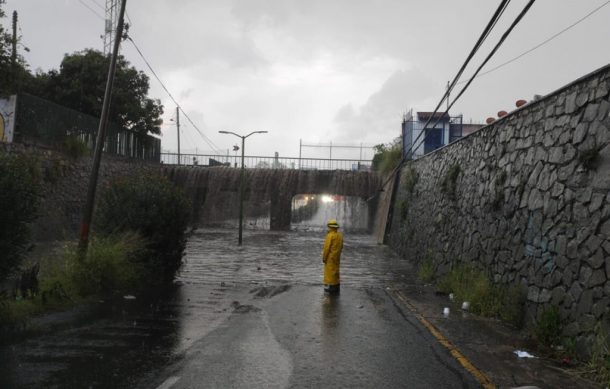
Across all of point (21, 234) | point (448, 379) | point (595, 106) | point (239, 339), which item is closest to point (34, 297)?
point (21, 234)

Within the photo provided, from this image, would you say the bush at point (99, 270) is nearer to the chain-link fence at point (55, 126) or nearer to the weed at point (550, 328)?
the weed at point (550, 328)

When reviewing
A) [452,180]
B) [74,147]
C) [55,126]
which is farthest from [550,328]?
[74,147]

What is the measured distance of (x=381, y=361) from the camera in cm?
600

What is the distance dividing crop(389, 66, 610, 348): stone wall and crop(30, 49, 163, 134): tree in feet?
Answer: 88.6

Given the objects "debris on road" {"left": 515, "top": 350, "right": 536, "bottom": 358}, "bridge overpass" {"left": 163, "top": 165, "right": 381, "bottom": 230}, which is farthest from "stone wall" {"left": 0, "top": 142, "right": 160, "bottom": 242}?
"debris on road" {"left": 515, "top": 350, "right": 536, "bottom": 358}

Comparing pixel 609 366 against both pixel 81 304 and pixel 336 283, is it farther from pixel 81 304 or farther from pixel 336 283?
pixel 81 304

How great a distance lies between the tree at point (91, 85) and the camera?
108 feet

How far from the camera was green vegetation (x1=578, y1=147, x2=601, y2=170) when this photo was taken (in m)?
6.37

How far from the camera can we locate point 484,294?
9375 mm

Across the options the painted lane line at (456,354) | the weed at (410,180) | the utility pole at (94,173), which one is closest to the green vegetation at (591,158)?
the painted lane line at (456,354)

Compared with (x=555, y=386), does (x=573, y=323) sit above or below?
above

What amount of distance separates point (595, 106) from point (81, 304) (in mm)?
8639

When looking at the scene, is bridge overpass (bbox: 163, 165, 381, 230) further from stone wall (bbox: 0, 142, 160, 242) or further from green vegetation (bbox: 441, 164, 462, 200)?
green vegetation (bbox: 441, 164, 462, 200)

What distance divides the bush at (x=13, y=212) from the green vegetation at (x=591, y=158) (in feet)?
24.9
